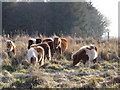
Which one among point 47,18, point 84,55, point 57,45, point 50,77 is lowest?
point 50,77

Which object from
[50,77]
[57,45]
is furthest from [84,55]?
[50,77]

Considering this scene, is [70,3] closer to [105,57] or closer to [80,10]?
[80,10]

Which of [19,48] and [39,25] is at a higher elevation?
[39,25]

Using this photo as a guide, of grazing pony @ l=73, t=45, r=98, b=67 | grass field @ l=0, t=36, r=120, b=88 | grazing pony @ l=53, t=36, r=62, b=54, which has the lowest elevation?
grass field @ l=0, t=36, r=120, b=88

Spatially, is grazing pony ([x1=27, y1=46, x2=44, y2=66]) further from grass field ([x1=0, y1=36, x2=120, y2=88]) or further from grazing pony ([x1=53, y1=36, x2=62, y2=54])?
grazing pony ([x1=53, y1=36, x2=62, y2=54])

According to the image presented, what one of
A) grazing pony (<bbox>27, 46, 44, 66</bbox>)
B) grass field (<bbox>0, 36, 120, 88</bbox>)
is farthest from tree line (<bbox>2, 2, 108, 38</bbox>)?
grazing pony (<bbox>27, 46, 44, 66</bbox>)

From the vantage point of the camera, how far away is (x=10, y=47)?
11148 millimetres

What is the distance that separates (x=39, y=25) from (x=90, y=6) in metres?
8.96

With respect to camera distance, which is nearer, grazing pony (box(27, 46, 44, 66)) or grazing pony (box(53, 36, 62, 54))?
grazing pony (box(27, 46, 44, 66))

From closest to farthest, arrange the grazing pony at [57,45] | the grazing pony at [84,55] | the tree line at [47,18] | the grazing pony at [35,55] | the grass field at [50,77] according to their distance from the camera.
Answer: the grass field at [50,77], the grazing pony at [35,55], the grazing pony at [84,55], the grazing pony at [57,45], the tree line at [47,18]

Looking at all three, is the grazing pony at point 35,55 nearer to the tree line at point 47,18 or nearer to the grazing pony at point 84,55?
the grazing pony at point 84,55

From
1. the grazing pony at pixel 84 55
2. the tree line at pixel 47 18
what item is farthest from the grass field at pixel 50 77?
the tree line at pixel 47 18

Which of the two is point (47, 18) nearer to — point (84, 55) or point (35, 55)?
point (84, 55)

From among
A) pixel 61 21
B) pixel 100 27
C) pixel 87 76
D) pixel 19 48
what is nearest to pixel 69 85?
pixel 87 76
